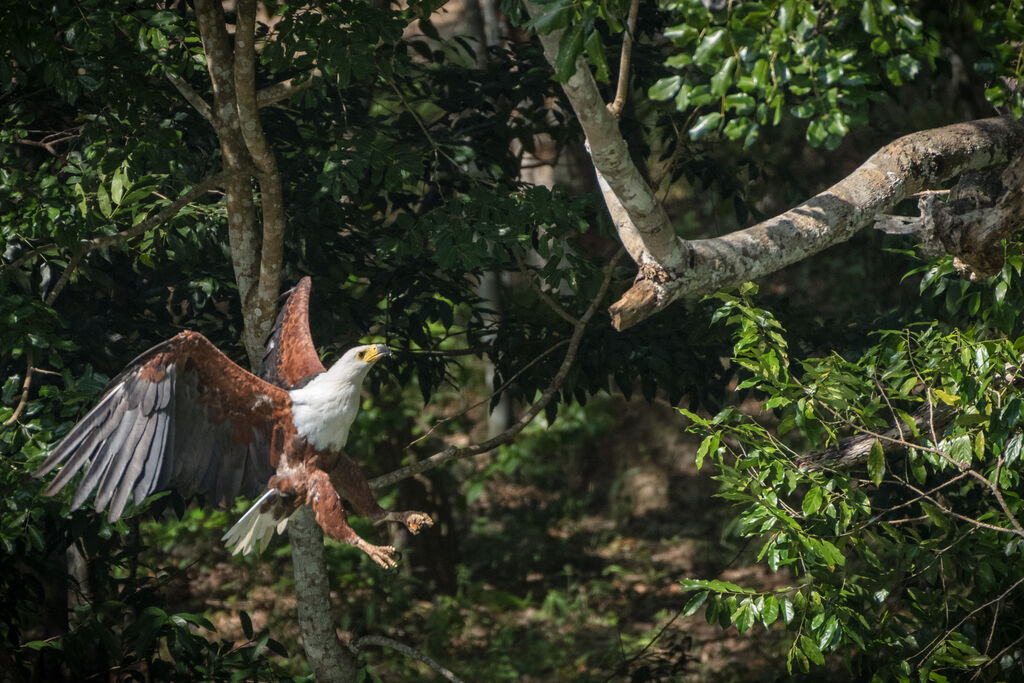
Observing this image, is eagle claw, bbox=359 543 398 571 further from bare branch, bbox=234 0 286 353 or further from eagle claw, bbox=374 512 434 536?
bare branch, bbox=234 0 286 353

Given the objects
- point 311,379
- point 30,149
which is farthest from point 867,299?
point 30,149

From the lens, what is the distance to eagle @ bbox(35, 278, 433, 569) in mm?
2898

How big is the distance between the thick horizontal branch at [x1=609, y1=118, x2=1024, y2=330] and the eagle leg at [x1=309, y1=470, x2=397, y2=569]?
1013mm

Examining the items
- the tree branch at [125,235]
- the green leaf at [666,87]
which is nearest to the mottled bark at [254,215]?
the tree branch at [125,235]

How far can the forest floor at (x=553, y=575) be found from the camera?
617 cm

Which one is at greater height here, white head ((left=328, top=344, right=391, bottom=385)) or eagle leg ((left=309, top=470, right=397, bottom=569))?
white head ((left=328, top=344, right=391, bottom=385))

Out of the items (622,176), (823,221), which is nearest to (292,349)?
(622,176)

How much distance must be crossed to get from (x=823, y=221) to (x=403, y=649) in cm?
232

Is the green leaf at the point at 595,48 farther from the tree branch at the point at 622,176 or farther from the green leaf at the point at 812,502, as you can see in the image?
the green leaf at the point at 812,502

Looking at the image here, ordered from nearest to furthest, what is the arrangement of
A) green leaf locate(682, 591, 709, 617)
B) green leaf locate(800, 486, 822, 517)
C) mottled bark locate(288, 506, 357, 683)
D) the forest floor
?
1. green leaf locate(800, 486, 822, 517)
2. green leaf locate(682, 591, 709, 617)
3. mottled bark locate(288, 506, 357, 683)
4. the forest floor

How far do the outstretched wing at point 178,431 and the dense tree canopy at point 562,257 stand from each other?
0.60m

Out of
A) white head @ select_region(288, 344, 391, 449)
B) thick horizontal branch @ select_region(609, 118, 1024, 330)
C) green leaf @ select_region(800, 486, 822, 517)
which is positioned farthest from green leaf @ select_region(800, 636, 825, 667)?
white head @ select_region(288, 344, 391, 449)

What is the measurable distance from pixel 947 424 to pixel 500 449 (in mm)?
4581

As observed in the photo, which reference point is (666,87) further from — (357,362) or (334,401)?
(334,401)
